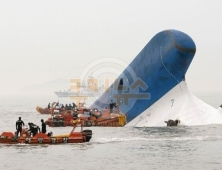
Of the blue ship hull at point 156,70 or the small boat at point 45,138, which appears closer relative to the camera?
the small boat at point 45,138

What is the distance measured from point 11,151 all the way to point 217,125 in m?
25.3

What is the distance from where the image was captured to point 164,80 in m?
50.7

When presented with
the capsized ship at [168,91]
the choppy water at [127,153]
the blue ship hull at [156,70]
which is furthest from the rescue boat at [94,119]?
the choppy water at [127,153]

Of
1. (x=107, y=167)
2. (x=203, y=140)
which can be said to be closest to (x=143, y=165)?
(x=107, y=167)

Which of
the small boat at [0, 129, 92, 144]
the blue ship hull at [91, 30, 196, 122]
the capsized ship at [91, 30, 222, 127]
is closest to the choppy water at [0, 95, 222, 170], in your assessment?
the small boat at [0, 129, 92, 144]

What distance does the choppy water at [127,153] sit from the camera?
Result: 94.5ft

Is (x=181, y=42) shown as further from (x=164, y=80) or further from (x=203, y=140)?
(x=203, y=140)

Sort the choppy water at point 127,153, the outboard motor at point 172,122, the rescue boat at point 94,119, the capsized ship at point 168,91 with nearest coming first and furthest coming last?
the choppy water at point 127,153, the outboard motor at point 172,122, the capsized ship at point 168,91, the rescue boat at point 94,119

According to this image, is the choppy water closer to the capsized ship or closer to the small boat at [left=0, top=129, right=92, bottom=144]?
the small boat at [left=0, top=129, right=92, bottom=144]

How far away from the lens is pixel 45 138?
36031 mm

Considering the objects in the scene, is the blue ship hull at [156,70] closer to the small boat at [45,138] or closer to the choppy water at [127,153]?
the choppy water at [127,153]

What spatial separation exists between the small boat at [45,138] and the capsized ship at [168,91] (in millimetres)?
14843

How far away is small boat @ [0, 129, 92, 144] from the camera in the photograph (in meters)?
36.1

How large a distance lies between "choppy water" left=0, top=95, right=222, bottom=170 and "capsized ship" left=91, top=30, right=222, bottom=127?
518 cm
